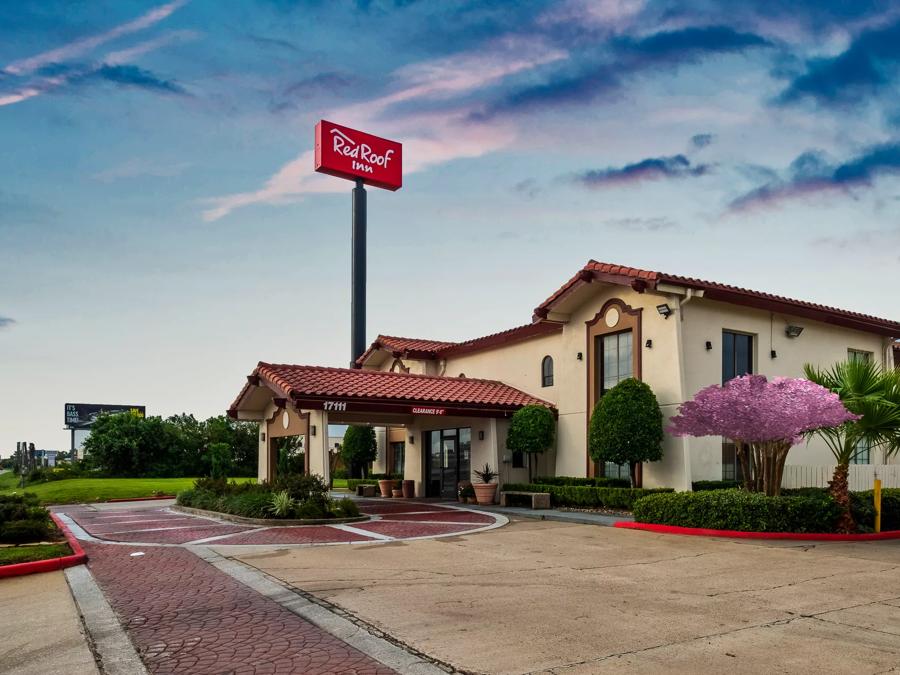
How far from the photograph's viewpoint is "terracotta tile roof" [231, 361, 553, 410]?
2075 cm

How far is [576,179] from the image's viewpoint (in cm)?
1906

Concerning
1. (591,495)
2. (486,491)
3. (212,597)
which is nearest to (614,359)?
(591,495)

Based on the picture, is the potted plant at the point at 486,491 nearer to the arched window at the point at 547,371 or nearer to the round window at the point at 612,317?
the arched window at the point at 547,371

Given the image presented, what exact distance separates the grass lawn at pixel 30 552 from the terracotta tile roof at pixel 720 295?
44.9ft

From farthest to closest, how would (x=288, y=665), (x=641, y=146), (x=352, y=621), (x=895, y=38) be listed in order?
(x=641, y=146) < (x=895, y=38) < (x=352, y=621) < (x=288, y=665)

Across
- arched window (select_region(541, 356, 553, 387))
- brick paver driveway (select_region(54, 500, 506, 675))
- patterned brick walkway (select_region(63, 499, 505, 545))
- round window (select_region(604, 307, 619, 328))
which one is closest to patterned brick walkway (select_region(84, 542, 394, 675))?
brick paver driveway (select_region(54, 500, 506, 675))

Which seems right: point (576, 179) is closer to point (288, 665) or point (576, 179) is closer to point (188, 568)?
point (188, 568)

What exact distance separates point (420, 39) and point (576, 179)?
4.98 metres

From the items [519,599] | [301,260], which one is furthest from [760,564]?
[301,260]

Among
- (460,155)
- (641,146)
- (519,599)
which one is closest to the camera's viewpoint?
(519,599)

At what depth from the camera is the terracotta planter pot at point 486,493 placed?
23141 millimetres

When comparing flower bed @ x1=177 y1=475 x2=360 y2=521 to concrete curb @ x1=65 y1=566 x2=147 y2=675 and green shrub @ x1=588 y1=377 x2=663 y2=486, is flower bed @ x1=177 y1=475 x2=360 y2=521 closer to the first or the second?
green shrub @ x1=588 y1=377 x2=663 y2=486

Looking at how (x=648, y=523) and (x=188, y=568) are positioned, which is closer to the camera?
(x=188, y=568)

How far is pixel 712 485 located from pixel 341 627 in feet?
45.5
